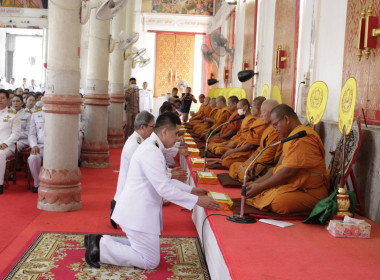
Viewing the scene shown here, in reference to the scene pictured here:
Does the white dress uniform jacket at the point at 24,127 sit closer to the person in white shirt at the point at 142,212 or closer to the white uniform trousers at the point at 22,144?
the white uniform trousers at the point at 22,144

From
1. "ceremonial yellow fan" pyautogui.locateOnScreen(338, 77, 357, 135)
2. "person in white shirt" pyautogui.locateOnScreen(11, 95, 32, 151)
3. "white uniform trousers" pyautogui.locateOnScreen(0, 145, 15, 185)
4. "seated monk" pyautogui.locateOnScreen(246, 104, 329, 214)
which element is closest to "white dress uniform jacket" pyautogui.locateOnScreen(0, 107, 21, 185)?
"white uniform trousers" pyautogui.locateOnScreen(0, 145, 15, 185)

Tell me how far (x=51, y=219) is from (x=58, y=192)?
43 centimetres

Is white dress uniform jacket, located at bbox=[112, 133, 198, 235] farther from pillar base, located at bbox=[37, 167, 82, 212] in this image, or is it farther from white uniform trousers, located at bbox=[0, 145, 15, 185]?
white uniform trousers, located at bbox=[0, 145, 15, 185]

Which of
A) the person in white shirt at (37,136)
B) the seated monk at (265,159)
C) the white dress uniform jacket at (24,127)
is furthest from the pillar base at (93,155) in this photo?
the seated monk at (265,159)

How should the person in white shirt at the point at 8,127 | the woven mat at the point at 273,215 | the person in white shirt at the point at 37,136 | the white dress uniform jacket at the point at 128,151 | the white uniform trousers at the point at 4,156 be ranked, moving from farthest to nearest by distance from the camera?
the person in white shirt at the point at 8,127 < the person in white shirt at the point at 37,136 < the white uniform trousers at the point at 4,156 < the white dress uniform jacket at the point at 128,151 < the woven mat at the point at 273,215

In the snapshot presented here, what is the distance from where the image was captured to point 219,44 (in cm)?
1360

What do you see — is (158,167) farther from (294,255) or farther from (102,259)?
(294,255)

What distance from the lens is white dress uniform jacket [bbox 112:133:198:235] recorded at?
11.8 ft

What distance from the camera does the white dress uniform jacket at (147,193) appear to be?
3.58m

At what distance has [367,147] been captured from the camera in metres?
4.26

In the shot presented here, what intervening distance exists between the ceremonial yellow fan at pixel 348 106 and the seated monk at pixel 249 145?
188 cm

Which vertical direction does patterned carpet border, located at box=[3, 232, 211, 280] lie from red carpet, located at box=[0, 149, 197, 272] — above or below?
below

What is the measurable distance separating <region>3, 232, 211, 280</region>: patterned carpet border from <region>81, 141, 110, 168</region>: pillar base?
4095 millimetres

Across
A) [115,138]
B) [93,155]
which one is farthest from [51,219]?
[115,138]
